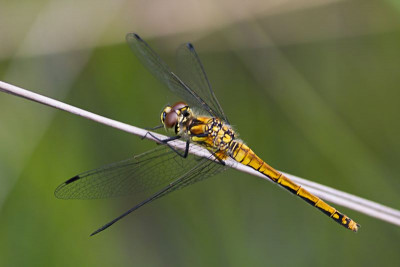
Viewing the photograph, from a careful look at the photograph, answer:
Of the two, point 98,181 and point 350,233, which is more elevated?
point 350,233

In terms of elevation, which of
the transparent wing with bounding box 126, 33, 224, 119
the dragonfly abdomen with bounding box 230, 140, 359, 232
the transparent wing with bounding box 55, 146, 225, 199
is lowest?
the transparent wing with bounding box 55, 146, 225, 199

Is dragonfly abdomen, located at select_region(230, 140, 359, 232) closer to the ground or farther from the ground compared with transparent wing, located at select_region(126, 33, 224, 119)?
closer to the ground

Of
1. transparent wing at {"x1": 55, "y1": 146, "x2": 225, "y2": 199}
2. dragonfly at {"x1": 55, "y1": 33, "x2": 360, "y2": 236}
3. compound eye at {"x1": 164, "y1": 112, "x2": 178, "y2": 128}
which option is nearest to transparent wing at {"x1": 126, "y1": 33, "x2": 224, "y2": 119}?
dragonfly at {"x1": 55, "y1": 33, "x2": 360, "y2": 236}

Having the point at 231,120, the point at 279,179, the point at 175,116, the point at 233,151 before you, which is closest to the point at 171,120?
the point at 175,116

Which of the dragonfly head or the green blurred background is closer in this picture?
the dragonfly head

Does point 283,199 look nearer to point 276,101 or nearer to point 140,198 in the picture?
point 276,101

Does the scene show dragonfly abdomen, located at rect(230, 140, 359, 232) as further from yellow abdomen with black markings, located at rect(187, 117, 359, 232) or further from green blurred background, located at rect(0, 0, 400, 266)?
green blurred background, located at rect(0, 0, 400, 266)

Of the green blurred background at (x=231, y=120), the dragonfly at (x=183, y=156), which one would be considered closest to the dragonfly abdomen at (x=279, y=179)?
the dragonfly at (x=183, y=156)

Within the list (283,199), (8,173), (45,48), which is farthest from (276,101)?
(8,173)
